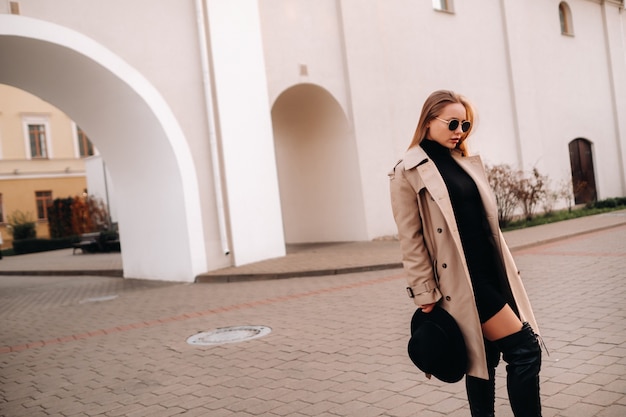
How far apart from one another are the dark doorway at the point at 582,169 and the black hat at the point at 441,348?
2220 cm

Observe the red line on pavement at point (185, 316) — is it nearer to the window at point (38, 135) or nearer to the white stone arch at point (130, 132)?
the white stone arch at point (130, 132)

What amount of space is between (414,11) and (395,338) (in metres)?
14.0

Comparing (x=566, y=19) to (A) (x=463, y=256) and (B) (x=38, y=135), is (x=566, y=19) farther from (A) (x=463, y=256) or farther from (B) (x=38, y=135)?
(B) (x=38, y=135)

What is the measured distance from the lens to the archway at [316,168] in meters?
15.7

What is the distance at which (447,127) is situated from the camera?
2.88 m

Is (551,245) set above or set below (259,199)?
below

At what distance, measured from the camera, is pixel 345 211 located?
16188 mm

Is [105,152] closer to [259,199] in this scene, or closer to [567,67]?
[259,199]

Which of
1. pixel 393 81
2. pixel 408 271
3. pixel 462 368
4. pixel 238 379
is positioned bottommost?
pixel 238 379

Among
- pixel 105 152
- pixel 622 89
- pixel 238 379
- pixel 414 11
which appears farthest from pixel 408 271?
pixel 622 89

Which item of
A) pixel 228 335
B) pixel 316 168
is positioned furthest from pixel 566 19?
pixel 228 335

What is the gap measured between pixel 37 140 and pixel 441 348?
40583 mm

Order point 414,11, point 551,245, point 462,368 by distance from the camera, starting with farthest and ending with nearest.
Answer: point 414,11 < point 551,245 < point 462,368

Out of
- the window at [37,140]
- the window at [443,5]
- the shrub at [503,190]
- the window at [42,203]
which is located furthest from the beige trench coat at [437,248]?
the window at [37,140]
